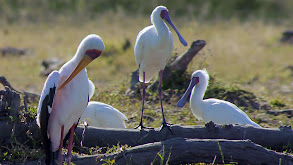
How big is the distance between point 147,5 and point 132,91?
37.3ft

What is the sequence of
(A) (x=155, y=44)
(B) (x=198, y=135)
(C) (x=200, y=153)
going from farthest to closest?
(A) (x=155, y=44) < (B) (x=198, y=135) < (C) (x=200, y=153)

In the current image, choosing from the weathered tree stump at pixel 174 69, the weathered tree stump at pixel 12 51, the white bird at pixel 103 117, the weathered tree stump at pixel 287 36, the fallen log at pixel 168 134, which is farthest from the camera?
the weathered tree stump at pixel 287 36

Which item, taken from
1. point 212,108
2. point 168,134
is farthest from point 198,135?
point 212,108

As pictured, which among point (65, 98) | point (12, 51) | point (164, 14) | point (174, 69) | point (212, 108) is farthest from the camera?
point (12, 51)

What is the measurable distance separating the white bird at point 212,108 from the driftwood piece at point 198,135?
2.48ft

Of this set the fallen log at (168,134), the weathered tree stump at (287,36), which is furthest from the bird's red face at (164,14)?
the weathered tree stump at (287,36)

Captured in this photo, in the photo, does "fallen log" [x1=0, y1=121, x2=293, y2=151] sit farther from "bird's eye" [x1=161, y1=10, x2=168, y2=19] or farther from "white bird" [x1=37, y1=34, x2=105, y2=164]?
"bird's eye" [x1=161, y1=10, x2=168, y2=19]

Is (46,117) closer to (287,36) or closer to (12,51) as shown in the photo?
(12,51)

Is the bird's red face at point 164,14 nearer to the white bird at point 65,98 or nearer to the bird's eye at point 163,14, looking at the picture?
the bird's eye at point 163,14

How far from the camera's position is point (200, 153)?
14.8ft

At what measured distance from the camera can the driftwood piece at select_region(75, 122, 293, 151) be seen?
5020mm

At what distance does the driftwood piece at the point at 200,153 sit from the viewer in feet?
14.7

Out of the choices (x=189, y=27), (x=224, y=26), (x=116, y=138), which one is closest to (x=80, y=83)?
(x=116, y=138)

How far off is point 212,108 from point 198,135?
121 cm
